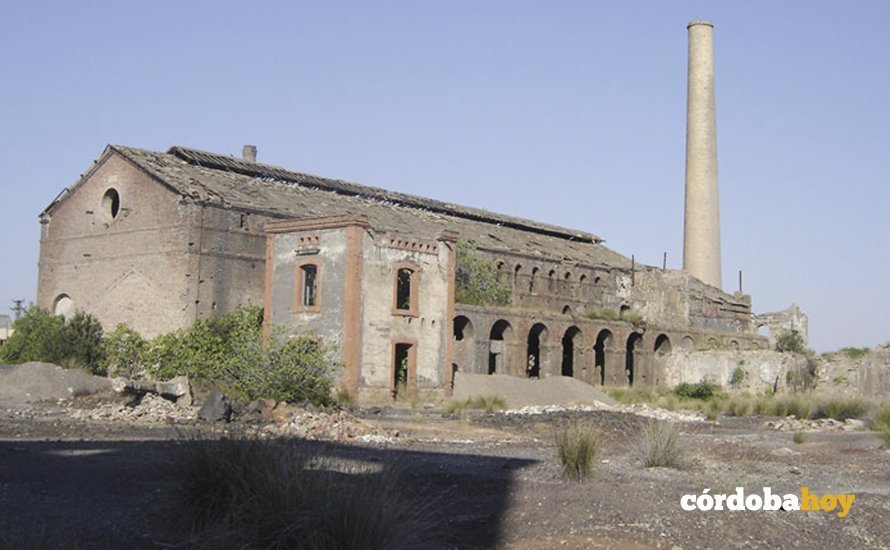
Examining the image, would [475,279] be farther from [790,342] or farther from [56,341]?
[790,342]

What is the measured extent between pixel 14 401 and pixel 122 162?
14996 millimetres

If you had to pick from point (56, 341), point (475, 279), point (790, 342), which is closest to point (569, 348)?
point (475, 279)

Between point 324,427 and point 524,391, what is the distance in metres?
16.0

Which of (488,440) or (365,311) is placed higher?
(365,311)

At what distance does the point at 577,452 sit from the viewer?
1251cm

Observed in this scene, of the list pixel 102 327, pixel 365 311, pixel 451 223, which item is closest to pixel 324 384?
pixel 365 311

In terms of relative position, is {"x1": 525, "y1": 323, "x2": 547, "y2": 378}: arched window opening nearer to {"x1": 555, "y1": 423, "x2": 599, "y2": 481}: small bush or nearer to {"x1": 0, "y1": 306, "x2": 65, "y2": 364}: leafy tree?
{"x1": 0, "y1": 306, "x2": 65, "y2": 364}: leafy tree

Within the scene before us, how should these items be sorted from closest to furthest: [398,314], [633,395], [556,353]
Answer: [398,314] → [633,395] → [556,353]

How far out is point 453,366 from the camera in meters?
36.0

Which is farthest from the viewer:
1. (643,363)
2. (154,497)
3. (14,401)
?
(643,363)

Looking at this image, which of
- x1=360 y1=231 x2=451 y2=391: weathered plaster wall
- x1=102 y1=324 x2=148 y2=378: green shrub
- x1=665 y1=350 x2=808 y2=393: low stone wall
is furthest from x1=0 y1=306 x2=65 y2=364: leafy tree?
x1=665 y1=350 x2=808 y2=393: low stone wall

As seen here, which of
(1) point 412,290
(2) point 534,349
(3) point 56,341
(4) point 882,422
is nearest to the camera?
(4) point 882,422

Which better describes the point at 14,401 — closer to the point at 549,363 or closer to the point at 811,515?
the point at 811,515

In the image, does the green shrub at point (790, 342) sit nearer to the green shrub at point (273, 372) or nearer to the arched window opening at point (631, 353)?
the arched window opening at point (631, 353)
